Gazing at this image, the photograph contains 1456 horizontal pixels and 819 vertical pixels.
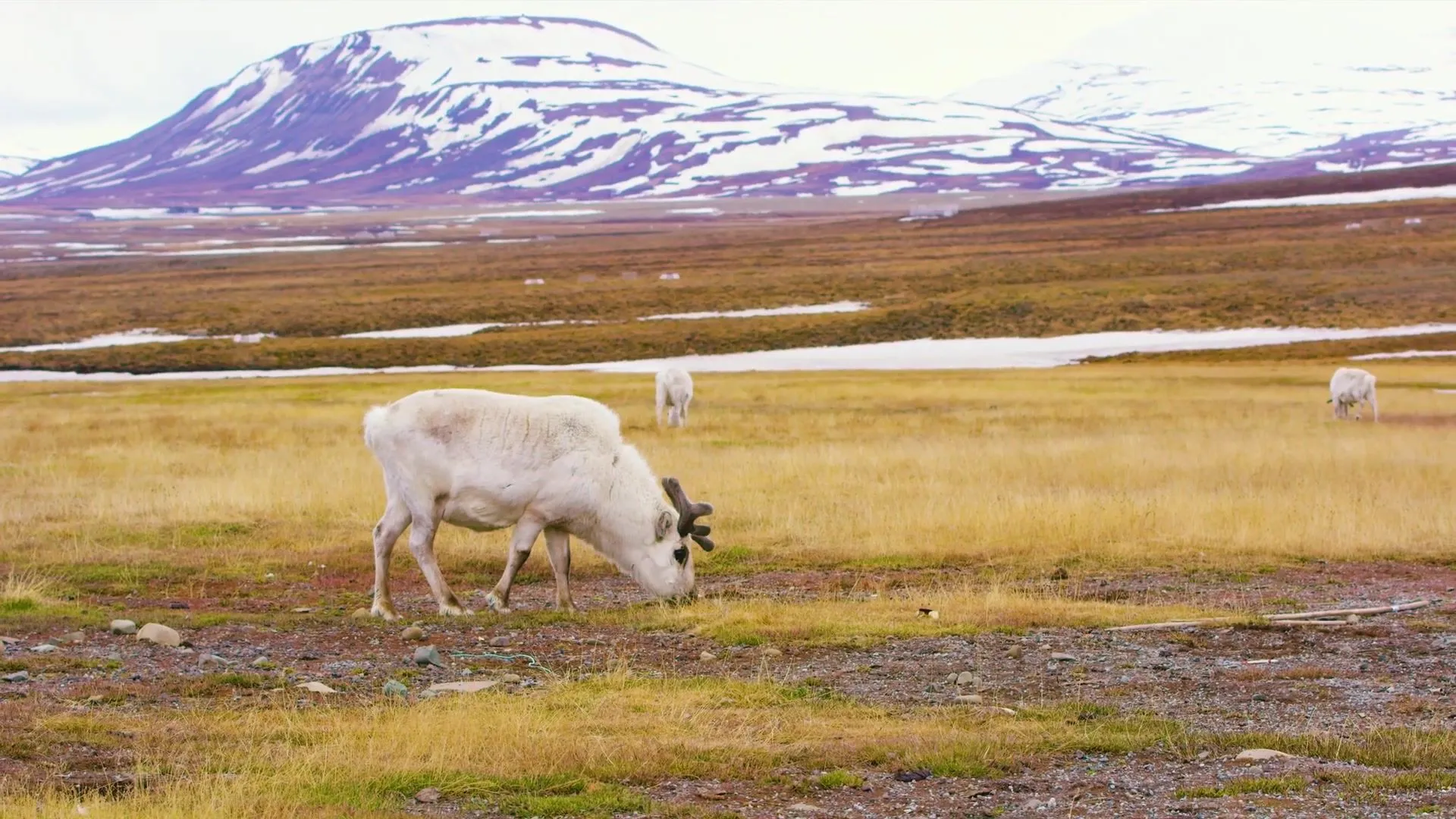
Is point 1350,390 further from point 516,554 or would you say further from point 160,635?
point 160,635

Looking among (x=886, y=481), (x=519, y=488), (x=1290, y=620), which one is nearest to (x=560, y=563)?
(x=519, y=488)

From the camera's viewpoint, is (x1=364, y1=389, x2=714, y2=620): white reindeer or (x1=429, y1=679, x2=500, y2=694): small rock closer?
(x1=429, y1=679, x2=500, y2=694): small rock

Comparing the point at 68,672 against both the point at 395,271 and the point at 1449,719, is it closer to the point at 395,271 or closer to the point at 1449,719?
the point at 1449,719

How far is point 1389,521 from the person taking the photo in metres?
17.6

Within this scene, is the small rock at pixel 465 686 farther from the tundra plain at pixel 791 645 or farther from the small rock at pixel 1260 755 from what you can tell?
the small rock at pixel 1260 755

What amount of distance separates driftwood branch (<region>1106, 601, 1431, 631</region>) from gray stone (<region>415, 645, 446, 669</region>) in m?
5.24

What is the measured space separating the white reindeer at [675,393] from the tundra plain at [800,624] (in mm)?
1645

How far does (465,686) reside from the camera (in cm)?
968

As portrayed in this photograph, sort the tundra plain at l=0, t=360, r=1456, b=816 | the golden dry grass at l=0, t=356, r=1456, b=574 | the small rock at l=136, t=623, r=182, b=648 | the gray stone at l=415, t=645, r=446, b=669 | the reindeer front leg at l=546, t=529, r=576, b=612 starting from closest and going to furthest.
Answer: the tundra plain at l=0, t=360, r=1456, b=816 < the gray stone at l=415, t=645, r=446, b=669 < the small rock at l=136, t=623, r=182, b=648 < the reindeer front leg at l=546, t=529, r=576, b=612 < the golden dry grass at l=0, t=356, r=1456, b=574

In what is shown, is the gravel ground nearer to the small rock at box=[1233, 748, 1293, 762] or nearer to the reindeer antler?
the small rock at box=[1233, 748, 1293, 762]

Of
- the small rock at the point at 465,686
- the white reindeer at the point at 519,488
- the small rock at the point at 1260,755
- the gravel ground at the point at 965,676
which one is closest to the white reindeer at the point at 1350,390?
the gravel ground at the point at 965,676

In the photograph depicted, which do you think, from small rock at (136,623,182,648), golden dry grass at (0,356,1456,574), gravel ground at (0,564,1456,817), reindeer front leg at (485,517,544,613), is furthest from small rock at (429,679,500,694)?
golden dry grass at (0,356,1456,574)

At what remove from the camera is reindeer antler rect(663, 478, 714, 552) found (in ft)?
43.7

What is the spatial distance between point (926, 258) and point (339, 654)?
87.5 m
